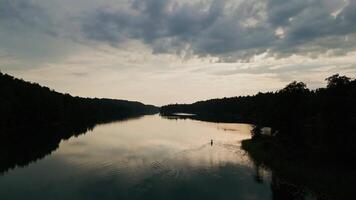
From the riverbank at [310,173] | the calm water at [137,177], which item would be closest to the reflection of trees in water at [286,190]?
the riverbank at [310,173]

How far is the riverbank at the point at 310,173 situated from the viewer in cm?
3771

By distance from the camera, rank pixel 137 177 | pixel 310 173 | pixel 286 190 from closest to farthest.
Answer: pixel 286 190, pixel 310 173, pixel 137 177

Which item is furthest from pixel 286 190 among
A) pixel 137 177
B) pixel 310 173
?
pixel 137 177

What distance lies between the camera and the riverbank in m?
37.7

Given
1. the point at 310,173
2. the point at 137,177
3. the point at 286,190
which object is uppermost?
the point at 137,177

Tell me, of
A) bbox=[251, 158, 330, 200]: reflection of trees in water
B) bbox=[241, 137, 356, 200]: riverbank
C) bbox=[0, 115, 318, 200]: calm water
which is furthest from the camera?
bbox=[0, 115, 318, 200]: calm water

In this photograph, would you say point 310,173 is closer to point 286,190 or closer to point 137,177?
point 286,190

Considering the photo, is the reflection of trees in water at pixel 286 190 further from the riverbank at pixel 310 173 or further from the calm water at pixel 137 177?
the calm water at pixel 137 177

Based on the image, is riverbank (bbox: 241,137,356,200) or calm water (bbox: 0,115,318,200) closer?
riverbank (bbox: 241,137,356,200)

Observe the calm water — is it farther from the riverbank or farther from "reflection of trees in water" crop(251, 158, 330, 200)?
the riverbank

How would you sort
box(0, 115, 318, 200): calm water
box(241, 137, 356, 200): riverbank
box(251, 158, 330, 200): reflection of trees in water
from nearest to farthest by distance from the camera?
box(251, 158, 330, 200): reflection of trees in water < box(241, 137, 356, 200): riverbank < box(0, 115, 318, 200): calm water

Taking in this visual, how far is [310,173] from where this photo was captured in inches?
1783

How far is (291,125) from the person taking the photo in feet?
218

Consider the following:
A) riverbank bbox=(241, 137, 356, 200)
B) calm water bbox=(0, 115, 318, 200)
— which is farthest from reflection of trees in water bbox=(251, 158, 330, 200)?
calm water bbox=(0, 115, 318, 200)
